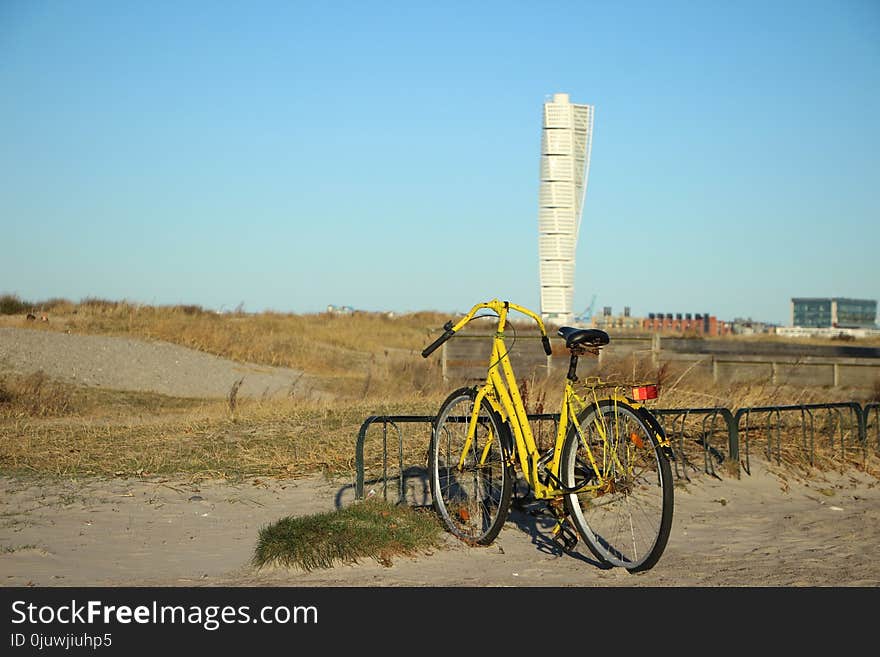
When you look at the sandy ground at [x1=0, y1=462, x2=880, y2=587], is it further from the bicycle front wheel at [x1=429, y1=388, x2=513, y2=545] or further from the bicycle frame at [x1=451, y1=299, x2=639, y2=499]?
the bicycle frame at [x1=451, y1=299, x2=639, y2=499]

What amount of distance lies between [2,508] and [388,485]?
3.36m

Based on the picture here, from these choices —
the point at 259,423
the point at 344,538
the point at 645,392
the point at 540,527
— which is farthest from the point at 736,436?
the point at 259,423

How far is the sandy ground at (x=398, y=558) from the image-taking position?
21.2 ft

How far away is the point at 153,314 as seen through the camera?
1407 inches

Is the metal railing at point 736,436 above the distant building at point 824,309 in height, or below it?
below

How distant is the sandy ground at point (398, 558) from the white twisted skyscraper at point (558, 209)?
7724 cm

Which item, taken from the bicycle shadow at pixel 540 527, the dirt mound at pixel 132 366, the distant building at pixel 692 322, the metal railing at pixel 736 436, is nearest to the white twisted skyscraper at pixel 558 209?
the distant building at pixel 692 322

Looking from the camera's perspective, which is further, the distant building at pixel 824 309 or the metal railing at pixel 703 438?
the distant building at pixel 824 309

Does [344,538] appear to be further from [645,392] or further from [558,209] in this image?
[558,209]

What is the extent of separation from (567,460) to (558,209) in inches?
Answer: 3268

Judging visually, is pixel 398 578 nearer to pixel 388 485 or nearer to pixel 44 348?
pixel 388 485

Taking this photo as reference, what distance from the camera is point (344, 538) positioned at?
6.96m

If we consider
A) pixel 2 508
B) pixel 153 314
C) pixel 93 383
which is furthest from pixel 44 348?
pixel 2 508

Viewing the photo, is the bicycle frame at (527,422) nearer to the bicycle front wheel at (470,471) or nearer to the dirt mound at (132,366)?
the bicycle front wheel at (470,471)
